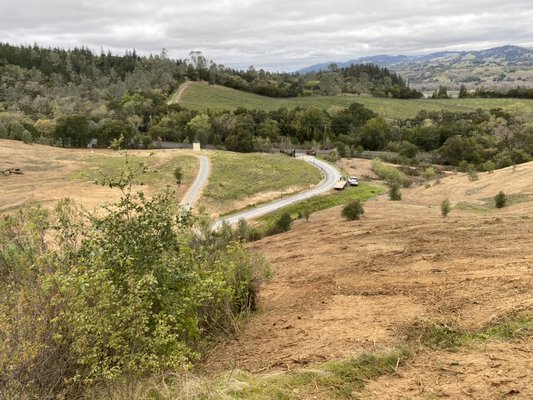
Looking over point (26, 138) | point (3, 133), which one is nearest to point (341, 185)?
point (26, 138)

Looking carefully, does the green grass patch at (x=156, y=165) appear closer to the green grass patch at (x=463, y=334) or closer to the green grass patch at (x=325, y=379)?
the green grass patch at (x=463, y=334)

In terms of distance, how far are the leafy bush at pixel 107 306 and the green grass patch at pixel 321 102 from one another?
123 metres

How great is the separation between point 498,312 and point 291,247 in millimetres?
16770

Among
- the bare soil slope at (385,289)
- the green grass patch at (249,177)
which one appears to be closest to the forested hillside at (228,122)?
the green grass patch at (249,177)

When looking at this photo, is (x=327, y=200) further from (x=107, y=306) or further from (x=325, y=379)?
(x=107, y=306)

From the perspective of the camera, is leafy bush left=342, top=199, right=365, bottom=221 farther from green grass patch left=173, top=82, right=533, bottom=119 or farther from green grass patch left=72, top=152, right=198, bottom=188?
green grass patch left=173, top=82, right=533, bottom=119

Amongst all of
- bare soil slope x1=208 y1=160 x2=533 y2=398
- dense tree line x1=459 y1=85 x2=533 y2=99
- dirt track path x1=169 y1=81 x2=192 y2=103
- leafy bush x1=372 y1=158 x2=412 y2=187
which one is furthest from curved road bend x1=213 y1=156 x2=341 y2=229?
dense tree line x1=459 y1=85 x2=533 y2=99

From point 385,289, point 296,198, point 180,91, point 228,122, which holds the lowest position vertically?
point 296,198

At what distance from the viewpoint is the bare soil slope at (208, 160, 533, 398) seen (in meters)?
11.1

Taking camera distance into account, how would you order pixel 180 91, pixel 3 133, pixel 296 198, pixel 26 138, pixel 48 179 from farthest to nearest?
pixel 180 91 → pixel 3 133 → pixel 26 138 → pixel 48 179 → pixel 296 198

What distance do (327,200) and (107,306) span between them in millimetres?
45672

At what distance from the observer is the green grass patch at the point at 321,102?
441 feet

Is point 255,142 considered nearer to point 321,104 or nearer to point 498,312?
point 321,104

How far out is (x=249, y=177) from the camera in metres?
63.8
